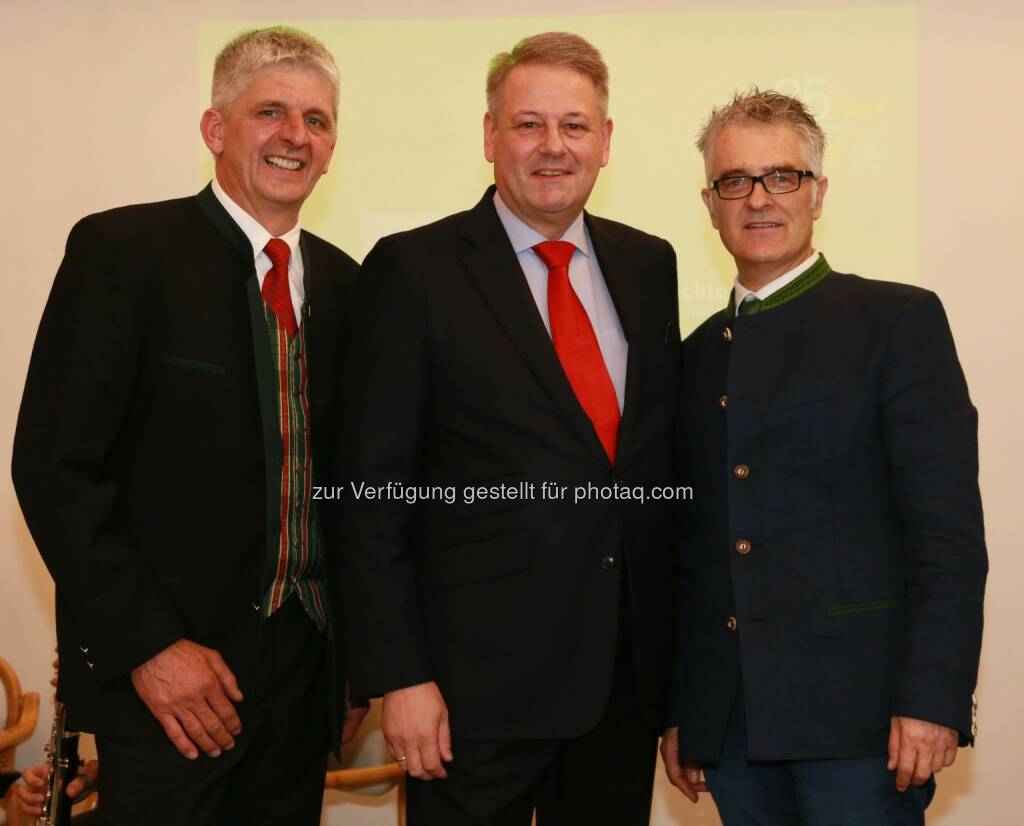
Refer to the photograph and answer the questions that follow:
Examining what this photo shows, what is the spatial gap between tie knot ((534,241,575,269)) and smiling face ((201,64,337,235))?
50 cm

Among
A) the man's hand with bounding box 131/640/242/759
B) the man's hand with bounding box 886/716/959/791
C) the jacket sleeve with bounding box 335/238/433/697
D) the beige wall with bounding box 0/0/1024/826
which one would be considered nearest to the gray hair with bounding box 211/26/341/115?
the jacket sleeve with bounding box 335/238/433/697

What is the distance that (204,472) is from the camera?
79.0 inches

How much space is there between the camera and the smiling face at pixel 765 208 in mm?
2109

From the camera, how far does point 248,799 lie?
2123 millimetres

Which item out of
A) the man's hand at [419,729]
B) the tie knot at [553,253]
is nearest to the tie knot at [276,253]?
the tie knot at [553,253]

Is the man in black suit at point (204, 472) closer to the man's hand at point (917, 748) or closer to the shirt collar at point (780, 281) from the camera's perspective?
the shirt collar at point (780, 281)

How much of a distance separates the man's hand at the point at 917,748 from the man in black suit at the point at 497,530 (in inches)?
17.9

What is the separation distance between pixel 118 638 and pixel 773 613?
1.15 metres

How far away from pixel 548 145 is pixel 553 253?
0.68 feet

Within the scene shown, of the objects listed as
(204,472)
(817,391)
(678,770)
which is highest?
(817,391)

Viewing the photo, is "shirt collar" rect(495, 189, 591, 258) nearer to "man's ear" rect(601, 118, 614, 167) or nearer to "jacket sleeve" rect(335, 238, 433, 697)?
"man's ear" rect(601, 118, 614, 167)

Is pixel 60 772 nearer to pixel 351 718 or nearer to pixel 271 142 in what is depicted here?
pixel 351 718

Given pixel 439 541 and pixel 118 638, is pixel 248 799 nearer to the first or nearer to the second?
pixel 118 638

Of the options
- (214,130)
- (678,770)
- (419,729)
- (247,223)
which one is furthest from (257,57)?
(678,770)
